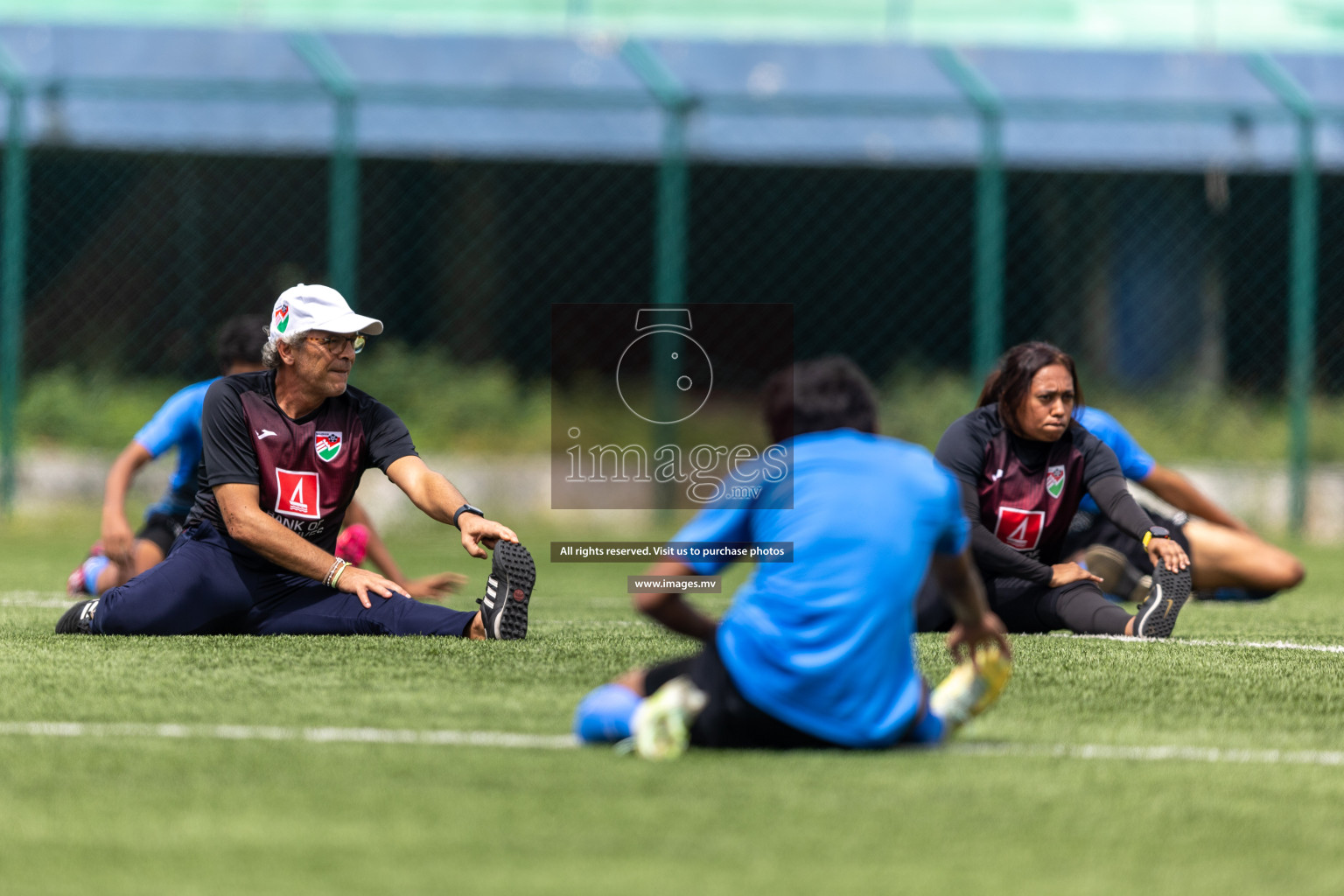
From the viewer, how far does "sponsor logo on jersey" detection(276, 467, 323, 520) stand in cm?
634

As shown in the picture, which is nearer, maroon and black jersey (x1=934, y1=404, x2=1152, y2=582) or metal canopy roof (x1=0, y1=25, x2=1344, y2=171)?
maroon and black jersey (x1=934, y1=404, x2=1152, y2=582)

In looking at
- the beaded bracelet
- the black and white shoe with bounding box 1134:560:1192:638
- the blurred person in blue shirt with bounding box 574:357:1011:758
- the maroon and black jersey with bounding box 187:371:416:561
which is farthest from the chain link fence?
the blurred person in blue shirt with bounding box 574:357:1011:758

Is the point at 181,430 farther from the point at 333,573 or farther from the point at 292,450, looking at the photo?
the point at 333,573

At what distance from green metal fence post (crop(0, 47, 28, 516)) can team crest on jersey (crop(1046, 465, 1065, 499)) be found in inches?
346

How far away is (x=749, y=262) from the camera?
52.0ft

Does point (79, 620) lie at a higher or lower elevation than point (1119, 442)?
lower

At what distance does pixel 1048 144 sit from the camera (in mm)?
14922

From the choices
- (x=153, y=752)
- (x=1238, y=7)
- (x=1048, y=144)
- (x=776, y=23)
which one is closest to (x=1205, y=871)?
(x=153, y=752)

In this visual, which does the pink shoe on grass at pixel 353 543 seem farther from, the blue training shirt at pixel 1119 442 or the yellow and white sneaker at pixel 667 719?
the yellow and white sneaker at pixel 667 719

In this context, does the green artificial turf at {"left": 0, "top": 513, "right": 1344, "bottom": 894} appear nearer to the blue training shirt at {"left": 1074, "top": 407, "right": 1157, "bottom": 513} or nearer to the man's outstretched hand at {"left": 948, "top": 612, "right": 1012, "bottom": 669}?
the man's outstretched hand at {"left": 948, "top": 612, "right": 1012, "bottom": 669}

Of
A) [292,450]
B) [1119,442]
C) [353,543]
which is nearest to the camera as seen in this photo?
[292,450]

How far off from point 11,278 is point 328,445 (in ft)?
24.9

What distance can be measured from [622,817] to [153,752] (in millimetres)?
1301

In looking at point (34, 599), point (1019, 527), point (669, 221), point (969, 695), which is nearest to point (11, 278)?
point (669, 221)
